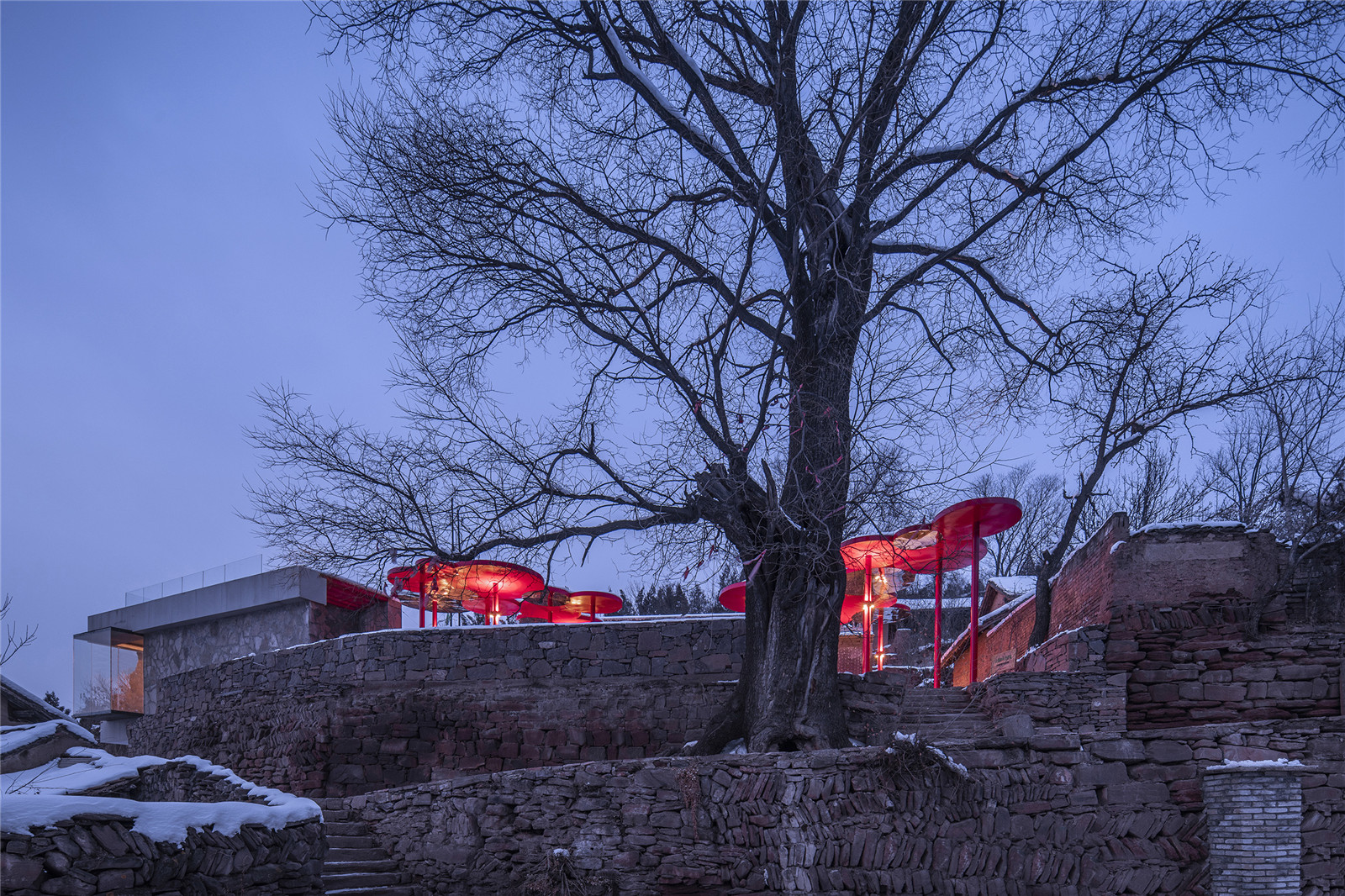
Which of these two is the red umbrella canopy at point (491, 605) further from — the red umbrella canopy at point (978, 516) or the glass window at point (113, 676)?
the glass window at point (113, 676)

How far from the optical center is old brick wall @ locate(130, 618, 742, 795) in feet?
37.2

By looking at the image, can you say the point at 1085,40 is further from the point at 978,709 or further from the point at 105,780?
the point at 105,780

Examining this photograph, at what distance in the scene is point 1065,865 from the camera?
6352 mm

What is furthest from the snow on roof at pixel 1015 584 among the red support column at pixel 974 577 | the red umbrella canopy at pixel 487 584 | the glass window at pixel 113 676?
the glass window at pixel 113 676

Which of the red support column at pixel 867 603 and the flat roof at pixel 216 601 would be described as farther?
the flat roof at pixel 216 601

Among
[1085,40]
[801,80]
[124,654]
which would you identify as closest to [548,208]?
[801,80]

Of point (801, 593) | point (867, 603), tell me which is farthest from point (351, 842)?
point (867, 603)

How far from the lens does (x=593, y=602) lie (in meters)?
18.3

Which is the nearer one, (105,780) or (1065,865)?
(1065,865)

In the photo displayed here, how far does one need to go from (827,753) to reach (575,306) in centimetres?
494

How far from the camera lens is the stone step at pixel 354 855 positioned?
8.19 m

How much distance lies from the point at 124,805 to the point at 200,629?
65.6ft

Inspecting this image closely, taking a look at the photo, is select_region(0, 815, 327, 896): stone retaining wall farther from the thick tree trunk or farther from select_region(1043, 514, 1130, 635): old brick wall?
select_region(1043, 514, 1130, 635): old brick wall

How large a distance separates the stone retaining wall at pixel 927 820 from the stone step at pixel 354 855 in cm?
112
